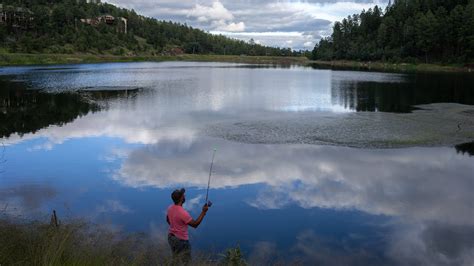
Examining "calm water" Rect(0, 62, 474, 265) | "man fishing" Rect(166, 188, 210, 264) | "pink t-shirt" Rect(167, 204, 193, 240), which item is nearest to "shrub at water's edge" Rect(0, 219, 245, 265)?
"man fishing" Rect(166, 188, 210, 264)

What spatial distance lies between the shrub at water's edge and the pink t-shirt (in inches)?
22.6

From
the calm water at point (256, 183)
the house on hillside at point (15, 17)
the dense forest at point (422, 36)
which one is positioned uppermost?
the house on hillside at point (15, 17)

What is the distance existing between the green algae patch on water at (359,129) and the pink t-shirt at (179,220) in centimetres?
1601

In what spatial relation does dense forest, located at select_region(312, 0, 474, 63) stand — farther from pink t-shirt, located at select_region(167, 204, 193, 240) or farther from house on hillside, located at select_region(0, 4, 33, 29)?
house on hillside, located at select_region(0, 4, 33, 29)

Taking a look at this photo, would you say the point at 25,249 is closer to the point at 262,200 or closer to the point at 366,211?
the point at 262,200

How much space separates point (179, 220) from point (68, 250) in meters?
2.40

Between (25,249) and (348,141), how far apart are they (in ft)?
66.9

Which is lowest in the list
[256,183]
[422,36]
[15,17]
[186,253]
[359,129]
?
[256,183]

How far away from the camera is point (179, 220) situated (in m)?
9.83

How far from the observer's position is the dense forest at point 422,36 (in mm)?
116225

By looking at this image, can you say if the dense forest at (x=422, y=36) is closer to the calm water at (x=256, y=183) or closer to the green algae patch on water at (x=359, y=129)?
the green algae patch on water at (x=359, y=129)

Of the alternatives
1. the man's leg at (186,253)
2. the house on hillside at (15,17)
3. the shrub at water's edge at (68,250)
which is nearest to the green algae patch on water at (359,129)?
the man's leg at (186,253)

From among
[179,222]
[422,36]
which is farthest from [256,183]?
[422,36]

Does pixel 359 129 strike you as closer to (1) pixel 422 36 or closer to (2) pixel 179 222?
(2) pixel 179 222
